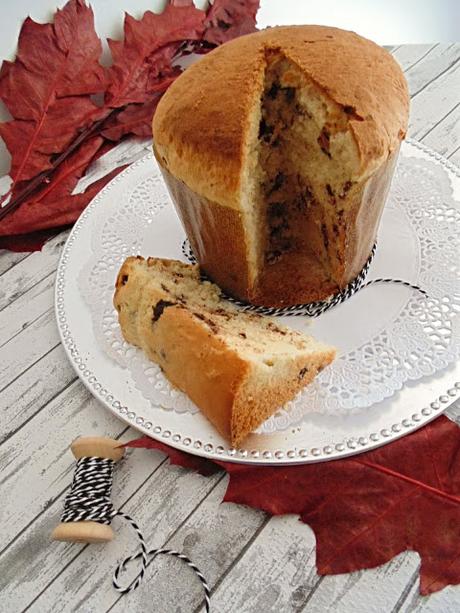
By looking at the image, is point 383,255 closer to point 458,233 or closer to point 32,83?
point 458,233

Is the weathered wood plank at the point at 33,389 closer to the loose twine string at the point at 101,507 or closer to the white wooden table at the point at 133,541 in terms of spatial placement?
the white wooden table at the point at 133,541

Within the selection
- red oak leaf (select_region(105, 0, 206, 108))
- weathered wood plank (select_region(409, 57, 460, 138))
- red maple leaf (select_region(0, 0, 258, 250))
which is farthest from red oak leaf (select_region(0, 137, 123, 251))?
weathered wood plank (select_region(409, 57, 460, 138))

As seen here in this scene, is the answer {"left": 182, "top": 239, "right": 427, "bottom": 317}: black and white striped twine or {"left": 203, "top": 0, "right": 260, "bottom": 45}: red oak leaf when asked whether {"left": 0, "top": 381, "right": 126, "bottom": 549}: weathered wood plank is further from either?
{"left": 203, "top": 0, "right": 260, "bottom": 45}: red oak leaf

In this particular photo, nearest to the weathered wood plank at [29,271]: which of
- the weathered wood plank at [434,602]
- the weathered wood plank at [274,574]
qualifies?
the weathered wood plank at [274,574]

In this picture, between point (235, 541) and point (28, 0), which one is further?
point (28, 0)

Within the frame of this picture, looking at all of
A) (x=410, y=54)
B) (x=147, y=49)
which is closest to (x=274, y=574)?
(x=147, y=49)

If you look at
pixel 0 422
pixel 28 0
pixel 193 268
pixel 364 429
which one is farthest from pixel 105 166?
pixel 364 429

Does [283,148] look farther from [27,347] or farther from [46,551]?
[46,551]
